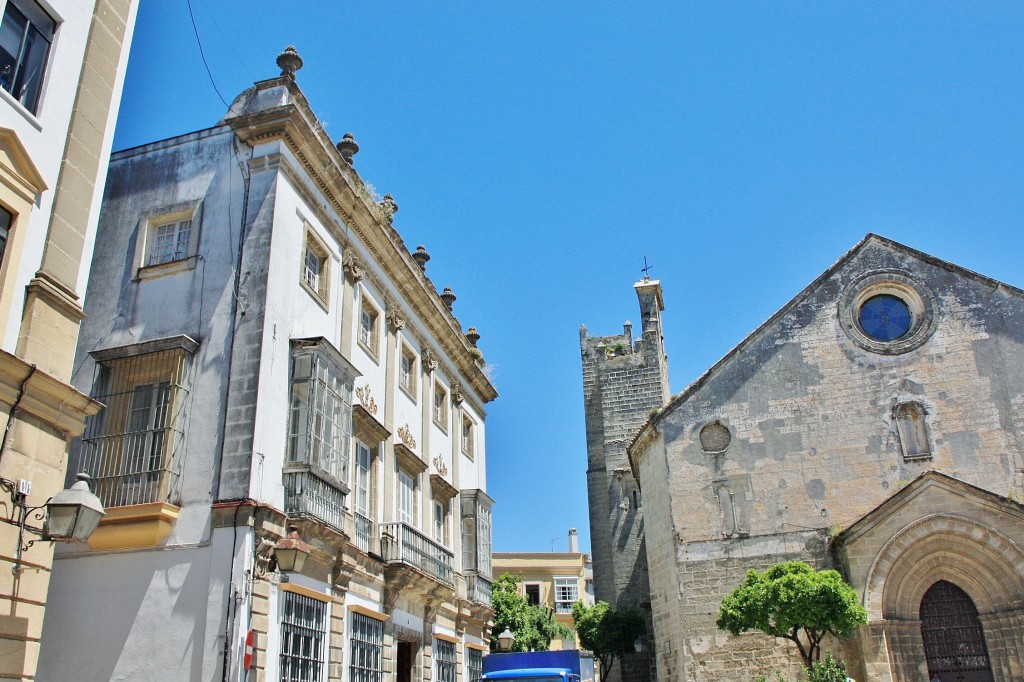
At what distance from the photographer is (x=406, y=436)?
56.2 ft

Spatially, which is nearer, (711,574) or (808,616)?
(808,616)

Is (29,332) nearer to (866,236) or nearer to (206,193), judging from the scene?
(206,193)

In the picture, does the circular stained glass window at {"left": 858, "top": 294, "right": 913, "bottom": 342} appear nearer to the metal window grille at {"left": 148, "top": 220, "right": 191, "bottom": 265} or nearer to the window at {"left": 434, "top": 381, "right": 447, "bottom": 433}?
the window at {"left": 434, "top": 381, "right": 447, "bottom": 433}

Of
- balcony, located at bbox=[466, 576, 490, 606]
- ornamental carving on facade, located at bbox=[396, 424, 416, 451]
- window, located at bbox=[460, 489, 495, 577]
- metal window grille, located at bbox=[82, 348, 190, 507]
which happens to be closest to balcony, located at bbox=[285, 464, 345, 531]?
metal window grille, located at bbox=[82, 348, 190, 507]

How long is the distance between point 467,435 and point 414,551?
6491mm

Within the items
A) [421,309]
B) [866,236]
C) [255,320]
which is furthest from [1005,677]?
[255,320]

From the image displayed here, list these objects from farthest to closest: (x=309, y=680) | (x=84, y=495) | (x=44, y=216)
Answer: (x=309, y=680) < (x=44, y=216) < (x=84, y=495)

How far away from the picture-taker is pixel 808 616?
17.4 meters

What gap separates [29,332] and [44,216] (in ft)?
4.10

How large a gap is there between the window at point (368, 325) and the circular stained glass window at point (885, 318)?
13.2 m

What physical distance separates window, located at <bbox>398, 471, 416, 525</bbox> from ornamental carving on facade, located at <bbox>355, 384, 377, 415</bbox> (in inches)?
68.3

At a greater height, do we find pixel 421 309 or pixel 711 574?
pixel 421 309

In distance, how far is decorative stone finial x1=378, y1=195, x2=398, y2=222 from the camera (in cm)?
1755

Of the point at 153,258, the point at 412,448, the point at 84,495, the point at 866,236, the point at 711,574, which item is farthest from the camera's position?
the point at 866,236
